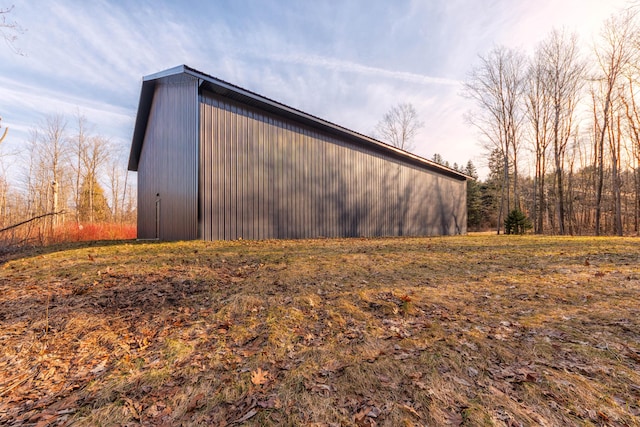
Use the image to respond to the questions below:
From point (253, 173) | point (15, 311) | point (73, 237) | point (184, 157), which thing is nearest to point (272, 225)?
point (253, 173)

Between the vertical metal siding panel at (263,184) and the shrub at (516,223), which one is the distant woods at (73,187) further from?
the shrub at (516,223)

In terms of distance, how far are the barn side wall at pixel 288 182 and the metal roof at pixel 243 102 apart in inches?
11.5

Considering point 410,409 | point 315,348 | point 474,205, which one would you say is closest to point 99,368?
point 315,348

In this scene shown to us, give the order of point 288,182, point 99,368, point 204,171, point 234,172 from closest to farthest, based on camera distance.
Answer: point 99,368
point 204,171
point 234,172
point 288,182

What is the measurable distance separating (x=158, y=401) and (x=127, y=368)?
616 mm

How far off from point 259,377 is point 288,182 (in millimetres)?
8742

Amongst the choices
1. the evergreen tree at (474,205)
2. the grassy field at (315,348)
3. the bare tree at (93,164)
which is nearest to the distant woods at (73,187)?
the bare tree at (93,164)

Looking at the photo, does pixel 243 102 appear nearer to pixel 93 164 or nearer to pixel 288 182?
pixel 288 182

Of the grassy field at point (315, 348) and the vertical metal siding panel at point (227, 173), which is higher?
the vertical metal siding panel at point (227, 173)

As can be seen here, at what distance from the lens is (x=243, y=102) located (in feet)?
30.8

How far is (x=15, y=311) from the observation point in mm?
3256

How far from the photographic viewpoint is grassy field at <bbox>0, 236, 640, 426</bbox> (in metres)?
1.87

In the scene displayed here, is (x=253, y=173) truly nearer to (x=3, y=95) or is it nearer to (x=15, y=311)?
(x=15, y=311)

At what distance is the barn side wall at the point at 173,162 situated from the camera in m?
8.70
